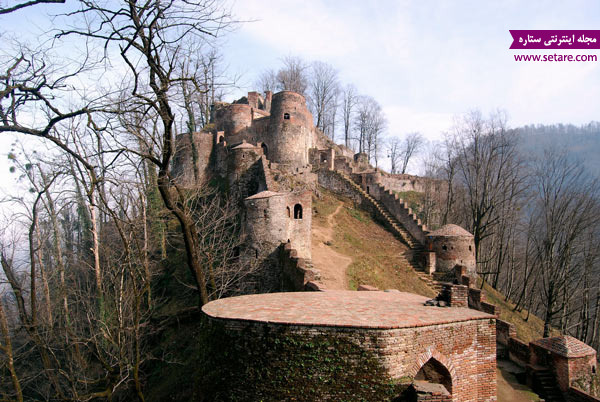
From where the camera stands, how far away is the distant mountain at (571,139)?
118 metres

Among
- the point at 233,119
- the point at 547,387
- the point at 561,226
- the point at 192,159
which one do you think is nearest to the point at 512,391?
the point at 547,387

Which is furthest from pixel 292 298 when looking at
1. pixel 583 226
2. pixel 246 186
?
pixel 583 226

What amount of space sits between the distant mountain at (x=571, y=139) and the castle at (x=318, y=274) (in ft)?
376

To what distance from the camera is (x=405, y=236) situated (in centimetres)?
2516

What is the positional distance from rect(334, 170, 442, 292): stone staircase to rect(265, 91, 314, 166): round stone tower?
494cm

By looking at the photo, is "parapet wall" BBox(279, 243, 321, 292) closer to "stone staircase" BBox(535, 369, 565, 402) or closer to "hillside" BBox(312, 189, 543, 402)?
"hillside" BBox(312, 189, 543, 402)

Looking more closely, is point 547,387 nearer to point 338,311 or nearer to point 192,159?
point 338,311

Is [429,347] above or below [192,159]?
below

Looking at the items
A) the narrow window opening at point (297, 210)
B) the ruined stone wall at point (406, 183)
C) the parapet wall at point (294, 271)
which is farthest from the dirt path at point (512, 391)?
the ruined stone wall at point (406, 183)

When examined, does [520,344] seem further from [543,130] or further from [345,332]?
[543,130]

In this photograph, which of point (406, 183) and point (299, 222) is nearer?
point (299, 222)

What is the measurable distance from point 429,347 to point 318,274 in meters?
7.67

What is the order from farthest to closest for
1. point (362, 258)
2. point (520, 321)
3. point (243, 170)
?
point (243, 170) → point (520, 321) → point (362, 258)

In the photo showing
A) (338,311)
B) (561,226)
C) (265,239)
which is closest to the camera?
(338,311)
